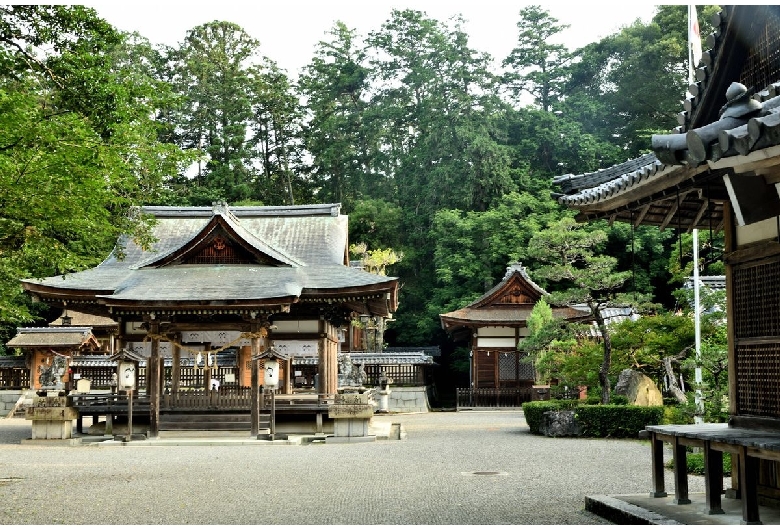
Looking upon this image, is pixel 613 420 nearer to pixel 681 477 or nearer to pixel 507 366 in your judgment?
pixel 681 477

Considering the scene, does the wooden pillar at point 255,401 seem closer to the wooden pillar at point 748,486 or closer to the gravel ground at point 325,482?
the gravel ground at point 325,482

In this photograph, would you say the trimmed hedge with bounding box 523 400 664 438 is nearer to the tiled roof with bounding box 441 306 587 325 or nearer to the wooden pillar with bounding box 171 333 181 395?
the wooden pillar with bounding box 171 333 181 395

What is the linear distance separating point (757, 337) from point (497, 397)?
29139 mm

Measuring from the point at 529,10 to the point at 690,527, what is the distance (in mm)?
51223

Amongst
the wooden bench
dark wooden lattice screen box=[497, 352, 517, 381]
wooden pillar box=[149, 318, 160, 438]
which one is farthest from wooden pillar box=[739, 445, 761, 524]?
dark wooden lattice screen box=[497, 352, 517, 381]

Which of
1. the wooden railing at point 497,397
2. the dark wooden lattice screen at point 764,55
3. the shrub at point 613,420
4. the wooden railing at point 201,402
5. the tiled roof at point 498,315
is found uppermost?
the dark wooden lattice screen at point 764,55

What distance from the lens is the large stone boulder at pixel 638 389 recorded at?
21.4 meters

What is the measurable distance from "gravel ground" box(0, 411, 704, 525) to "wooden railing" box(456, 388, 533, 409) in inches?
656

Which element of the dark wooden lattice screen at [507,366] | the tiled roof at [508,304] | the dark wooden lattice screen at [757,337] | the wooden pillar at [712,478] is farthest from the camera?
the dark wooden lattice screen at [507,366]

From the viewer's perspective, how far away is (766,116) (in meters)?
4.34

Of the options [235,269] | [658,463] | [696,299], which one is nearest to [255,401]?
[235,269]

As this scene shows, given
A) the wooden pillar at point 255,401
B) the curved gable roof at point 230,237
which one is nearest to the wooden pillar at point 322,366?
the wooden pillar at point 255,401

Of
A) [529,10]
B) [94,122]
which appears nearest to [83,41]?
[94,122]

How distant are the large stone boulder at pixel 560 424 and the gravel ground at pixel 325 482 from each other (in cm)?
86
